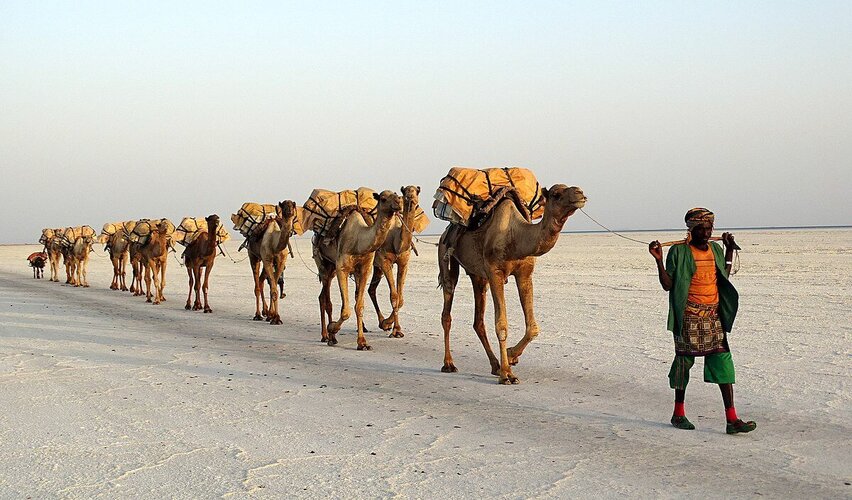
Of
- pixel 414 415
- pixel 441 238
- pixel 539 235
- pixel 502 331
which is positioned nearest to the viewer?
pixel 414 415

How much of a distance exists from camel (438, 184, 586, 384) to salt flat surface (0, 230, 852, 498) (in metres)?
0.53

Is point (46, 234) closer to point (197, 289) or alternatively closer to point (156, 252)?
point (156, 252)

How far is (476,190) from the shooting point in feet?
37.8

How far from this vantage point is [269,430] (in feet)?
26.8

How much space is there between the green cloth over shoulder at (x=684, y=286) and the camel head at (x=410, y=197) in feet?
18.7

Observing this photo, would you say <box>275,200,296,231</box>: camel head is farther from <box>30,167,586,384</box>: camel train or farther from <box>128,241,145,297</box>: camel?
<box>128,241,145,297</box>: camel

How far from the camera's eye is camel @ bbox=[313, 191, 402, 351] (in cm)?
1351

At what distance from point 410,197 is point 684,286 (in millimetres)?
5867

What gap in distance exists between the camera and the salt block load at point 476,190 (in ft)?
37.3

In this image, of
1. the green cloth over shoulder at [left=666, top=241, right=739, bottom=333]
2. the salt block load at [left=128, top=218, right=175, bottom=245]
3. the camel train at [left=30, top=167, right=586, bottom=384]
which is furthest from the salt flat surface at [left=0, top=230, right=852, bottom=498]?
the salt block load at [left=128, top=218, right=175, bottom=245]

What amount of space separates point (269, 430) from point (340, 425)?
2.09 ft

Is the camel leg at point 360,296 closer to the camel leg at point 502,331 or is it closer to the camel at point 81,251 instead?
the camel leg at point 502,331

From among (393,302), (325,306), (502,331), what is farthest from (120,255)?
(502,331)

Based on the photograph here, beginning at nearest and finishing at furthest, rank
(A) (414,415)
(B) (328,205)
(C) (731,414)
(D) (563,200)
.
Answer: (C) (731,414) → (A) (414,415) → (D) (563,200) → (B) (328,205)
